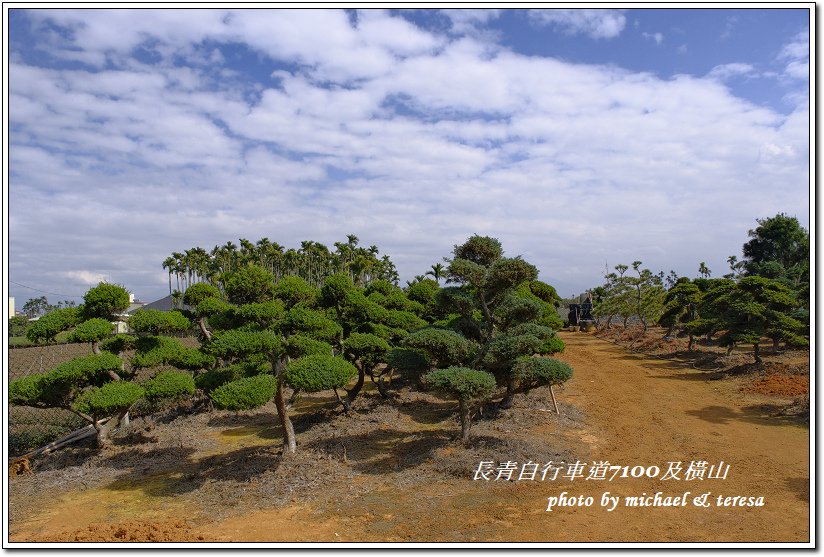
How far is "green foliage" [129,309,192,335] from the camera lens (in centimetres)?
1109

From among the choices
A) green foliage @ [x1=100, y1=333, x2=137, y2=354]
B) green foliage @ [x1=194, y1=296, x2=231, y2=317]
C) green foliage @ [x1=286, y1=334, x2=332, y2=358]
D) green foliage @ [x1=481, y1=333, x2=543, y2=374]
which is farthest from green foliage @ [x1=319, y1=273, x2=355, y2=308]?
green foliage @ [x1=100, y1=333, x2=137, y2=354]

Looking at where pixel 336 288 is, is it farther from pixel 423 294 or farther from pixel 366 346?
pixel 423 294

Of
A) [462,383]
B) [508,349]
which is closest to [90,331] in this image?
[462,383]

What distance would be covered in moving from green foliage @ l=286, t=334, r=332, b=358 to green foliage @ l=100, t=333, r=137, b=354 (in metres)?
4.10

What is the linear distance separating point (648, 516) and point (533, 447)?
10.6ft

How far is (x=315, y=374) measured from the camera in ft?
30.1

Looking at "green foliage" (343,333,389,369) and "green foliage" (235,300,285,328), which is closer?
"green foliage" (235,300,285,328)

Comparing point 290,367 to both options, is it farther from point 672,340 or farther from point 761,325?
point 672,340

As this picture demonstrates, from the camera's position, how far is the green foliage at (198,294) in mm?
12914

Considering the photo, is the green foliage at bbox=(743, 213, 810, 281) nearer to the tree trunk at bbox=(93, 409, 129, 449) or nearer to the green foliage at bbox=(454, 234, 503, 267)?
the green foliage at bbox=(454, 234, 503, 267)

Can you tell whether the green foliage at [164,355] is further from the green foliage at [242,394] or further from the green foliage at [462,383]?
the green foliage at [462,383]

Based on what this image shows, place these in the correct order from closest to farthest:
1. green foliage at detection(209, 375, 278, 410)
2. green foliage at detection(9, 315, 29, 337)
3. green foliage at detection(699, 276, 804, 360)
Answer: green foliage at detection(209, 375, 278, 410), green foliage at detection(699, 276, 804, 360), green foliage at detection(9, 315, 29, 337)

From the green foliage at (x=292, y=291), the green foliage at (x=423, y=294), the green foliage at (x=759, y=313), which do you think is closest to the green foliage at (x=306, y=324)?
the green foliage at (x=292, y=291)
